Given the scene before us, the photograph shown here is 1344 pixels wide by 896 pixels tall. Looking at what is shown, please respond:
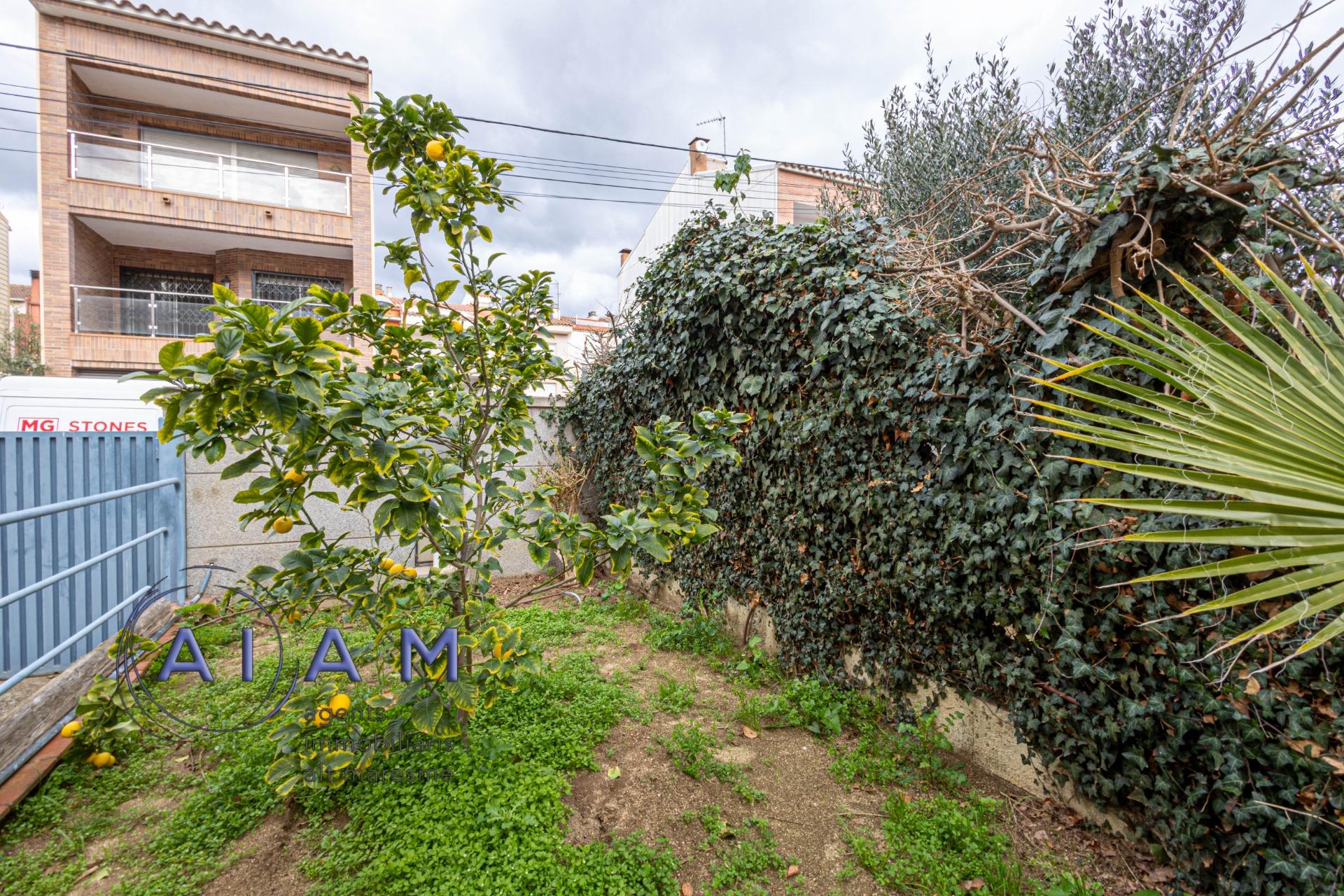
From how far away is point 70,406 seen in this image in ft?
18.8

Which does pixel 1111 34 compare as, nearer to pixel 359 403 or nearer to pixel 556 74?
pixel 359 403

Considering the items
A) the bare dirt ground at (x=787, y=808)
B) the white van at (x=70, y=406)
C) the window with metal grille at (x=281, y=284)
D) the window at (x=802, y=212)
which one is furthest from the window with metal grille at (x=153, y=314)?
the window at (x=802, y=212)

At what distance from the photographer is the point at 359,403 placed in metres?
1.72

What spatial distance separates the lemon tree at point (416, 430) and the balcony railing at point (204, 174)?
35.7ft

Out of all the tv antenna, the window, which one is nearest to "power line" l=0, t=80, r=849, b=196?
the tv antenna

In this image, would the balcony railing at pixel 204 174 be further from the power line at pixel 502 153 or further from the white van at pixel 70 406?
the white van at pixel 70 406

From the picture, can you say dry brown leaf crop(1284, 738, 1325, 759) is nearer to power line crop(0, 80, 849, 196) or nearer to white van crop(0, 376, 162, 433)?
white van crop(0, 376, 162, 433)

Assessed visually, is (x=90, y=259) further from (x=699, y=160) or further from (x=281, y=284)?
(x=699, y=160)

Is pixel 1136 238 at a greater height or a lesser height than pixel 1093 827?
greater

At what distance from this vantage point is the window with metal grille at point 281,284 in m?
11.2

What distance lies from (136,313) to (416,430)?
11429 millimetres

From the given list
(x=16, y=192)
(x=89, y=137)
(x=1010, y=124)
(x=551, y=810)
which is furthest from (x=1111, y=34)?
(x=16, y=192)

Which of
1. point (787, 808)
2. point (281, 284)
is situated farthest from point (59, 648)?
point (281, 284)

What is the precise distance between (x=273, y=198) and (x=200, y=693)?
441 inches
